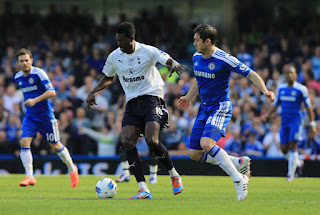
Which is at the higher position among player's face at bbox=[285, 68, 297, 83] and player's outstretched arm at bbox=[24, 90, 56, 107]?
player's face at bbox=[285, 68, 297, 83]

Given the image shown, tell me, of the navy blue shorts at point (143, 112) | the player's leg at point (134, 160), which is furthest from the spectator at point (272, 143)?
the player's leg at point (134, 160)

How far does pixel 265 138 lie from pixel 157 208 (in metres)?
10.6

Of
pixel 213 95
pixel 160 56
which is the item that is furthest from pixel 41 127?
pixel 213 95

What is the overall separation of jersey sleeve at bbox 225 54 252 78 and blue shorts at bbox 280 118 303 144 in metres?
6.42

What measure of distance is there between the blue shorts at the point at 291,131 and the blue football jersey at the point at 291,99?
0.42ft

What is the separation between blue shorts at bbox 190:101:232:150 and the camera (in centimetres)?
881

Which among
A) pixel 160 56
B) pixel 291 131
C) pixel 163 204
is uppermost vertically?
pixel 160 56

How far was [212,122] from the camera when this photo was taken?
8867mm

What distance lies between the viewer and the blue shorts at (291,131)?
48.6 feet

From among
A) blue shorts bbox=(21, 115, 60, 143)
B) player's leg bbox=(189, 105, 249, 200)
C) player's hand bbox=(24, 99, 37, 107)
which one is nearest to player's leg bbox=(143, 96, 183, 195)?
player's leg bbox=(189, 105, 249, 200)

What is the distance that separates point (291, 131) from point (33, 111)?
6333 mm

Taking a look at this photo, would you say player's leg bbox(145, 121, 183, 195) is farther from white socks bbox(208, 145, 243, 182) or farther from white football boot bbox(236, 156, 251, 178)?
white football boot bbox(236, 156, 251, 178)

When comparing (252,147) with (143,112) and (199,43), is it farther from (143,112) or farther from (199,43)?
(199,43)

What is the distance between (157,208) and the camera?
24.7 ft
